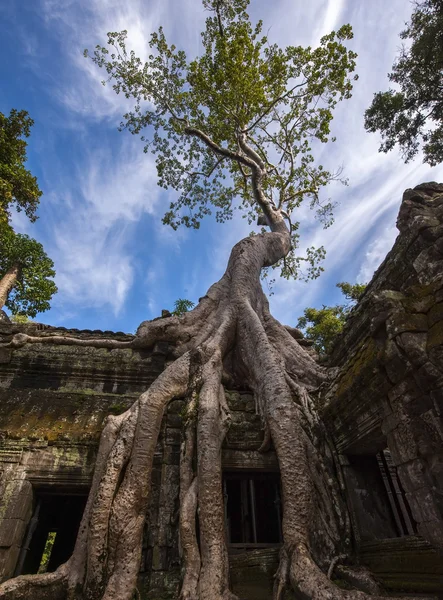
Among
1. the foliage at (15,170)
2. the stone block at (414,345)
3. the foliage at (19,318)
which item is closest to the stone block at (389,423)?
the stone block at (414,345)

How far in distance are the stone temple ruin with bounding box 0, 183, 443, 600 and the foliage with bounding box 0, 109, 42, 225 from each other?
4.70 meters

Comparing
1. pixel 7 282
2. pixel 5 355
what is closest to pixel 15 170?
pixel 7 282

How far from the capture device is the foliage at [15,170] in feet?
27.8

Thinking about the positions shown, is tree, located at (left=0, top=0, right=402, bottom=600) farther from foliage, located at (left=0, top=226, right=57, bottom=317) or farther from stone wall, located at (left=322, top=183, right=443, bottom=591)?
foliage, located at (left=0, top=226, right=57, bottom=317)

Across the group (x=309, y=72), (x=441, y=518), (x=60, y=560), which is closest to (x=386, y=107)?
(x=309, y=72)

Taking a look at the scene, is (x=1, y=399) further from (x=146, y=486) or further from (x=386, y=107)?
(x=386, y=107)

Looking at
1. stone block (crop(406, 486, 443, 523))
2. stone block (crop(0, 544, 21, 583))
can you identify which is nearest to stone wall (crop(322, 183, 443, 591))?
stone block (crop(406, 486, 443, 523))

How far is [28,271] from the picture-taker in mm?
12789

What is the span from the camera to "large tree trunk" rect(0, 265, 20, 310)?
37.8 ft

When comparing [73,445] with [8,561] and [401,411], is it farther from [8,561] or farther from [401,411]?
[401,411]

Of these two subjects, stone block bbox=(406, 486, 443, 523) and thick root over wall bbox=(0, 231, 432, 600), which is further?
thick root over wall bbox=(0, 231, 432, 600)

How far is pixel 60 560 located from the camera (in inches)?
236

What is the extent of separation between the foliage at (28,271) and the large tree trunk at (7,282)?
17 centimetres

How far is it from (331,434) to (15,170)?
10165 millimetres
